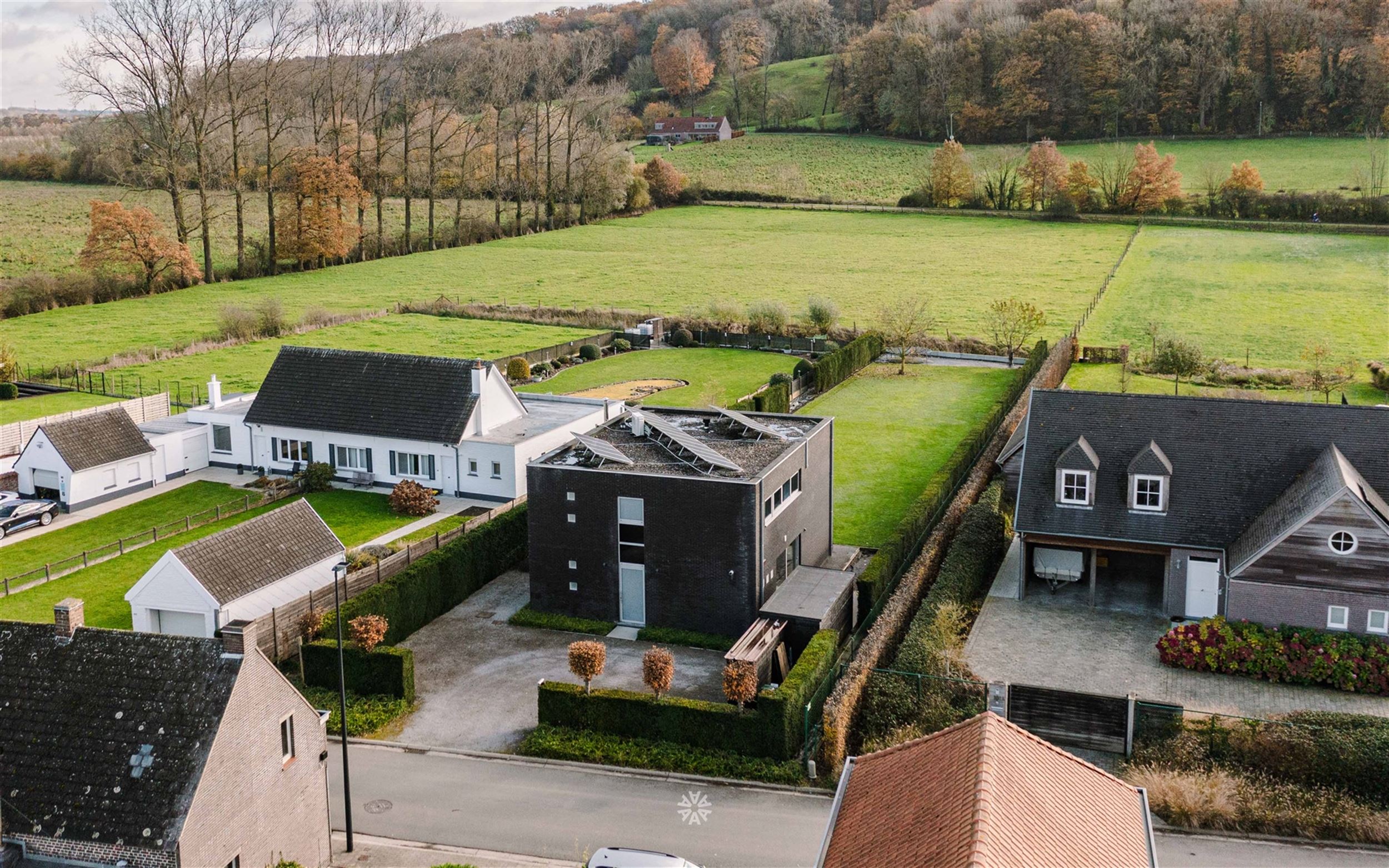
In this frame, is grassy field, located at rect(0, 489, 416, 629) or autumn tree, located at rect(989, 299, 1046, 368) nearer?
grassy field, located at rect(0, 489, 416, 629)

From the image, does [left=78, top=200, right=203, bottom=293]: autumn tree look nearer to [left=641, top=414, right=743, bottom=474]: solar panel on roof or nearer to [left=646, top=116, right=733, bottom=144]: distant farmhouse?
[left=641, top=414, right=743, bottom=474]: solar panel on roof

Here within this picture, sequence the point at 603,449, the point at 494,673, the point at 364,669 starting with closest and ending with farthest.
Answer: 1. the point at 364,669
2. the point at 494,673
3. the point at 603,449

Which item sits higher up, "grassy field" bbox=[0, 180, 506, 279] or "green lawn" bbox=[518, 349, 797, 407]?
"grassy field" bbox=[0, 180, 506, 279]

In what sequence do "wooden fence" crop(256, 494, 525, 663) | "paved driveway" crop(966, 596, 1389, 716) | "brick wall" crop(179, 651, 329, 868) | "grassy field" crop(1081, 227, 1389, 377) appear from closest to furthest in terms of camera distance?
"brick wall" crop(179, 651, 329, 868), "paved driveway" crop(966, 596, 1389, 716), "wooden fence" crop(256, 494, 525, 663), "grassy field" crop(1081, 227, 1389, 377)

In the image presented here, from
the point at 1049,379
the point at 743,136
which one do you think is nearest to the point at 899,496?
the point at 1049,379

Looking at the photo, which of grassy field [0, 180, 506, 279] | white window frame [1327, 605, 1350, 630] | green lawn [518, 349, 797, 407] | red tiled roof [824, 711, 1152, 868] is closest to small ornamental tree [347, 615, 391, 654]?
red tiled roof [824, 711, 1152, 868]

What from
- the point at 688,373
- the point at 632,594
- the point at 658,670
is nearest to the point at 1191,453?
the point at 632,594

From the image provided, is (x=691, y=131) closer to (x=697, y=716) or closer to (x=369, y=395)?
(x=369, y=395)
